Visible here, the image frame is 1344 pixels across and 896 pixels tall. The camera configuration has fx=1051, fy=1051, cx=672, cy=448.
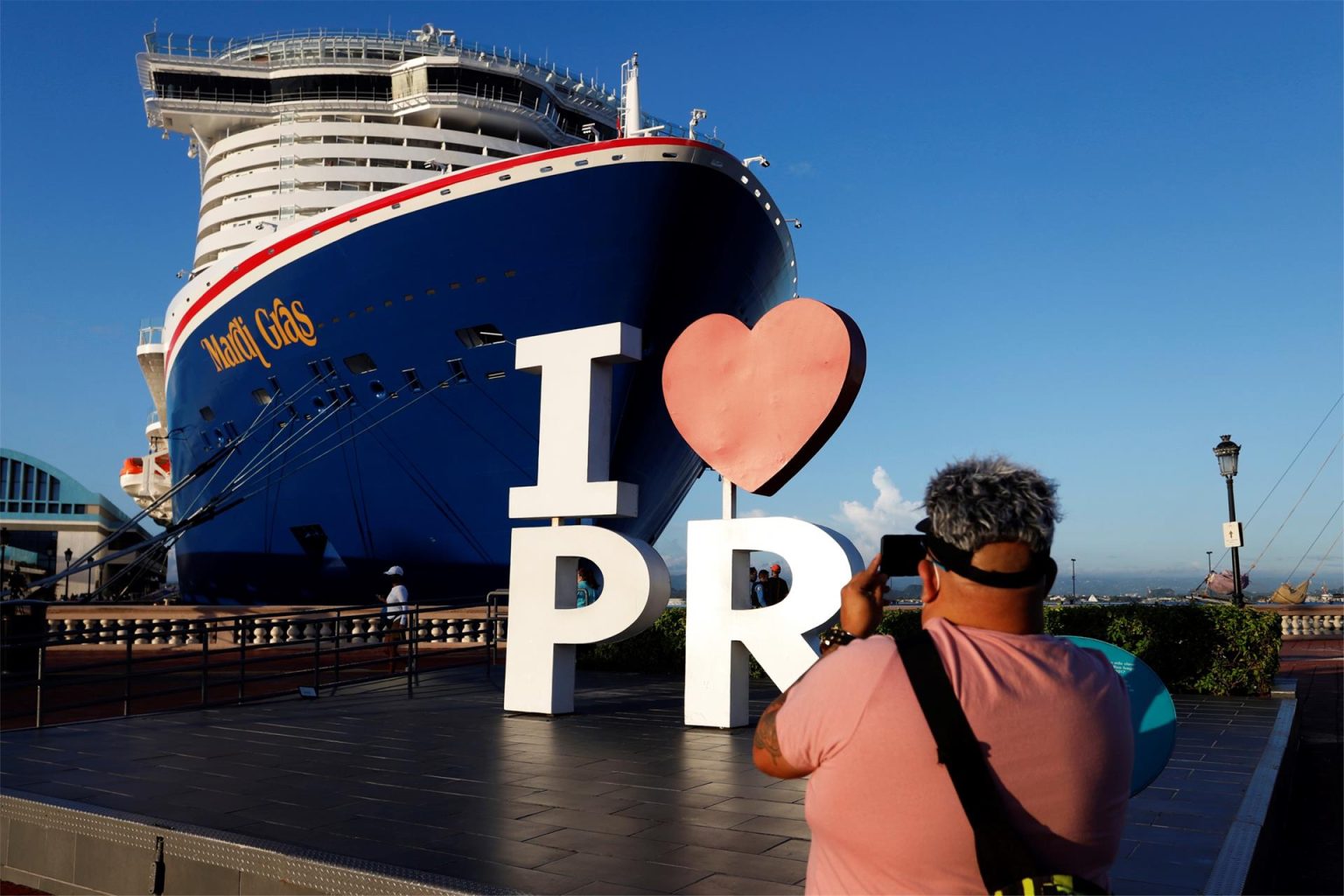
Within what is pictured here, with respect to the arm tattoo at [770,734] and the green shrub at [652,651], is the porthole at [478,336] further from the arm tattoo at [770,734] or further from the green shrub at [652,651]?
the arm tattoo at [770,734]

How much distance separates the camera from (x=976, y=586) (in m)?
2.08

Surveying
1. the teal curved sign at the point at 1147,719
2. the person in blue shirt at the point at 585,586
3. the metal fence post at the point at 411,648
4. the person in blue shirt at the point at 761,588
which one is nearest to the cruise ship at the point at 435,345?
the person in blue shirt at the point at 585,586

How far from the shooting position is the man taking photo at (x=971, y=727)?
6.42ft

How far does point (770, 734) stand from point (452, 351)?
15255 millimetres

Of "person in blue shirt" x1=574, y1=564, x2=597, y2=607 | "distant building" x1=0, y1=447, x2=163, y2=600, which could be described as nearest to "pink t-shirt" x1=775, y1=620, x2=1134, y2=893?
"person in blue shirt" x1=574, y1=564, x2=597, y2=607

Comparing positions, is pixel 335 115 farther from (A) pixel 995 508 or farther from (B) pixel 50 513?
(B) pixel 50 513

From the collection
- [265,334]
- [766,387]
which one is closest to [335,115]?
[265,334]

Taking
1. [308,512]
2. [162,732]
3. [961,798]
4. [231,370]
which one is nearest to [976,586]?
[961,798]

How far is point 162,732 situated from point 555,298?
9.56 metres

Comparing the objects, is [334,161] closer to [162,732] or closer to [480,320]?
[480,320]

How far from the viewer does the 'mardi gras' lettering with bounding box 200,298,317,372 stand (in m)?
17.8

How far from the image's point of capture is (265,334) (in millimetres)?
18406

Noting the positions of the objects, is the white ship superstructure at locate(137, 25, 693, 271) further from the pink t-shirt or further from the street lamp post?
the pink t-shirt

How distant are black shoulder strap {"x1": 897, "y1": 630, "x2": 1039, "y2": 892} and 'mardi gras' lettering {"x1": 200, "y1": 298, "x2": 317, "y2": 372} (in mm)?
17236
